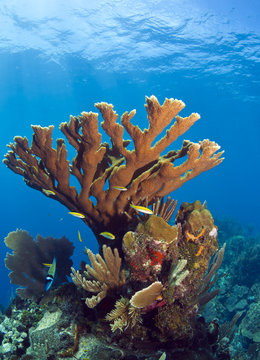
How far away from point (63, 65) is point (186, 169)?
3539 cm

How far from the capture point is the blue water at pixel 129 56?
69.6 feet

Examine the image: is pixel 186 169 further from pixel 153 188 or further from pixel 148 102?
pixel 148 102

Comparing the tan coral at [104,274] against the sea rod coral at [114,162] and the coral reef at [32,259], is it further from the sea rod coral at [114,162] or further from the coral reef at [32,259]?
the coral reef at [32,259]

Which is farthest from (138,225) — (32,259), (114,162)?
(32,259)

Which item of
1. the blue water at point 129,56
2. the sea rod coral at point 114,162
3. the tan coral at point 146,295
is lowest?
the tan coral at point 146,295

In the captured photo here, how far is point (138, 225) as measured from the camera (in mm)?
2736

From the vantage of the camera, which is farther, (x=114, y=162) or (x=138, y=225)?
(x=114, y=162)

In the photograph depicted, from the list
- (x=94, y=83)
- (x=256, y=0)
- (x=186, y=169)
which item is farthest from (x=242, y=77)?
(x=186, y=169)

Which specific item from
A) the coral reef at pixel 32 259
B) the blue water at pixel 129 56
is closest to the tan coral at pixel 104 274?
the coral reef at pixel 32 259

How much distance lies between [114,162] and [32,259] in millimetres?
3037

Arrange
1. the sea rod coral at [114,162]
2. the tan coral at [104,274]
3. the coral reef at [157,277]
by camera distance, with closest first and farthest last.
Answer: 1. the coral reef at [157,277]
2. the tan coral at [104,274]
3. the sea rod coral at [114,162]

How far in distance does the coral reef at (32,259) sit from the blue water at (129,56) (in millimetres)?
3545

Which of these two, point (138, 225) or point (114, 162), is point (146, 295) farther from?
point (114, 162)

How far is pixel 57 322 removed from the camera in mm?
2916
